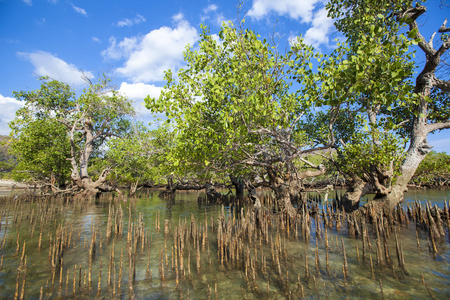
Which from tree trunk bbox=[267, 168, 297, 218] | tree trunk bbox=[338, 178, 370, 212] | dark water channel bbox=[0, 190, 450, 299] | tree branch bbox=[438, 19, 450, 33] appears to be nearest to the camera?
dark water channel bbox=[0, 190, 450, 299]

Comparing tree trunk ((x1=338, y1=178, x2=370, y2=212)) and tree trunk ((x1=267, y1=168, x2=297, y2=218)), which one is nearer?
tree trunk ((x1=267, y1=168, x2=297, y2=218))

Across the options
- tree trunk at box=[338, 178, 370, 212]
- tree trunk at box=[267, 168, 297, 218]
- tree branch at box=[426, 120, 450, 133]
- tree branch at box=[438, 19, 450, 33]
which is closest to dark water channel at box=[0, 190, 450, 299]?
tree trunk at box=[267, 168, 297, 218]

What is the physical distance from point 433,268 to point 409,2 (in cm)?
1111

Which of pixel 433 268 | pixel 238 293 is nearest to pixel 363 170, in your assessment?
pixel 433 268

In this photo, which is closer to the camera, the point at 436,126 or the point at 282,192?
the point at 436,126

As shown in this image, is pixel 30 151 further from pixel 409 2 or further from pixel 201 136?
pixel 409 2

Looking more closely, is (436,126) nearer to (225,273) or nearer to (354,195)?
(354,195)

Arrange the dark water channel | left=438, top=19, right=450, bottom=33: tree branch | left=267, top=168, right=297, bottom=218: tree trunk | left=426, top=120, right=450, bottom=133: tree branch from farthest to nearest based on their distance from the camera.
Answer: left=267, top=168, right=297, bottom=218: tree trunk → left=426, top=120, right=450, bottom=133: tree branch → left=438, top=19, right=450, bottom=33: tree branch → the dark water channel

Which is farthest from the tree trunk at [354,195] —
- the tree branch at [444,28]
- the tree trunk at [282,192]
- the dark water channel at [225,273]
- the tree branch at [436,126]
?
the tree branch at [444,28]

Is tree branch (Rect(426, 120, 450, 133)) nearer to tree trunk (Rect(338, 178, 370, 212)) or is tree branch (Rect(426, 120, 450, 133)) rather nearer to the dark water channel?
tree trunk (Rect(338, 178, 370, 212))

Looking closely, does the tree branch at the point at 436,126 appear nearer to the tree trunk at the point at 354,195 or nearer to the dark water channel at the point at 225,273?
the tree trunk at the point at 354,195

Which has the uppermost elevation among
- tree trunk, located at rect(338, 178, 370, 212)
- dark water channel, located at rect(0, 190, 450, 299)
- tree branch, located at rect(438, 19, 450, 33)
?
tree branch, located at rect(438, 19, 450, 33)

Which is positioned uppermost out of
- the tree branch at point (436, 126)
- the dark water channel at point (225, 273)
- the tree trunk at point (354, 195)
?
the tree branch at point (436, 126)

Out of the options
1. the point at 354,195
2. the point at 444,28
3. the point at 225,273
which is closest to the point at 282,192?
the point at 354,195
